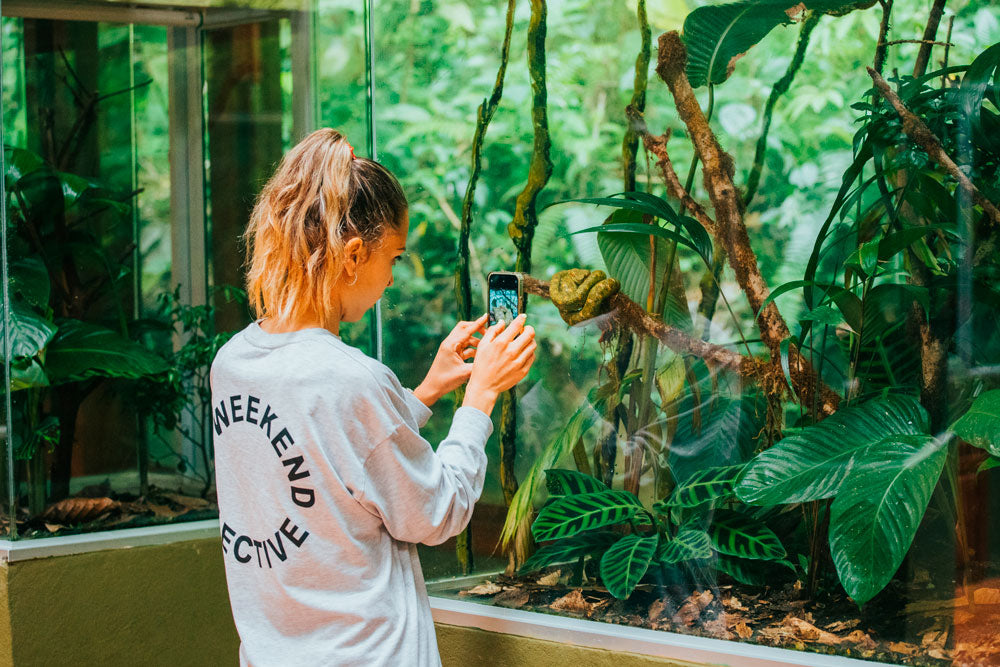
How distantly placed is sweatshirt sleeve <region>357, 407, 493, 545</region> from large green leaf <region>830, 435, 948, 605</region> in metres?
0.61

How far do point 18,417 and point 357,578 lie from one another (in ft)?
4.94

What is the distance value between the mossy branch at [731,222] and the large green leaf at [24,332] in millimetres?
1615

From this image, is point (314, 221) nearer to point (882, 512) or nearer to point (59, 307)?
point (882, 512)

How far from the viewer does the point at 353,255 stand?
4.21ft

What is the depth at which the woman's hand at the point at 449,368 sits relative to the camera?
5.49ft

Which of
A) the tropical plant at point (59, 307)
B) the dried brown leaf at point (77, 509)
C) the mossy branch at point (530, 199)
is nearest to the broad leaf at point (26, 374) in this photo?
the tropical plant at point (59, 307)

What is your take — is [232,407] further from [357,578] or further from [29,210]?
[29,210]

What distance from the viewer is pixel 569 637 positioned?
1.78m

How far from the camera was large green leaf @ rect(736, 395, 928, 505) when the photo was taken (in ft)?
5.14

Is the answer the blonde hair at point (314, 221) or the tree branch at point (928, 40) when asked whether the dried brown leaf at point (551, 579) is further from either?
the tree branch at point (928, 40)

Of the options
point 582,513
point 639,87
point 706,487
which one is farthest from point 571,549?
point 639,87

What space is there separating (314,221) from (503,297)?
0.57 meters

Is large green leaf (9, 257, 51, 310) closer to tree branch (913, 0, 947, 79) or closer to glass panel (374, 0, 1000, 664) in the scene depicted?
glass panel (374, 0, 1000, 664)

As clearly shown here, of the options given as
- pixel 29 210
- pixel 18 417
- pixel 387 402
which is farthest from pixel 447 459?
pixel 29 210
